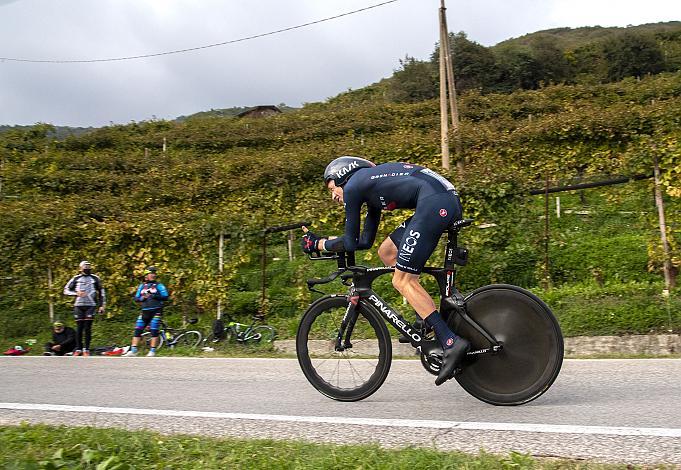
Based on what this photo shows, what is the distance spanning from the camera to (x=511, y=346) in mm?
5125

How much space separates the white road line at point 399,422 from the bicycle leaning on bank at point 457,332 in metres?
0.55

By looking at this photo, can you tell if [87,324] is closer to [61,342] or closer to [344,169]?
[61,342]

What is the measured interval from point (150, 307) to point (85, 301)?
132 centimetres

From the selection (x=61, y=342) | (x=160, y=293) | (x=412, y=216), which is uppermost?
(x=412, y=216)

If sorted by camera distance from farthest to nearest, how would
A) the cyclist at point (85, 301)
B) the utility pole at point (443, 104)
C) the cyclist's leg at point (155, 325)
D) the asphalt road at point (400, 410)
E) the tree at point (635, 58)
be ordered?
the tree at point (635, 58) < the utility pole at point (443, 104) < the cyclist at point (85, 301) < the cyclist's leg at point (155, 325) < the asphalt road at point (400, 410)

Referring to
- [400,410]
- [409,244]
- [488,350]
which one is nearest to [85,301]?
[400,410]

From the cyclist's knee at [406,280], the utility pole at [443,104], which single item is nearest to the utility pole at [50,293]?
the utility pole at [443,104]

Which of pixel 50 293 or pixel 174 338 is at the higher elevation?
pixel 50 293

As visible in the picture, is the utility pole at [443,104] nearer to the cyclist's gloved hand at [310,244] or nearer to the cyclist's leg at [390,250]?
the cyclist's leg at [390,250]

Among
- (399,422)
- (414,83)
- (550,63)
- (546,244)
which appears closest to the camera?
(399,422)

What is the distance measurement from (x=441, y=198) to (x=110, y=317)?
11.1 metres

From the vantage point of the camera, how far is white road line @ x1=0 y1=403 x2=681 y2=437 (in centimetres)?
425

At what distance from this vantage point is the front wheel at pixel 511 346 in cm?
503

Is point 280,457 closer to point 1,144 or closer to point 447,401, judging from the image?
point 447,401
